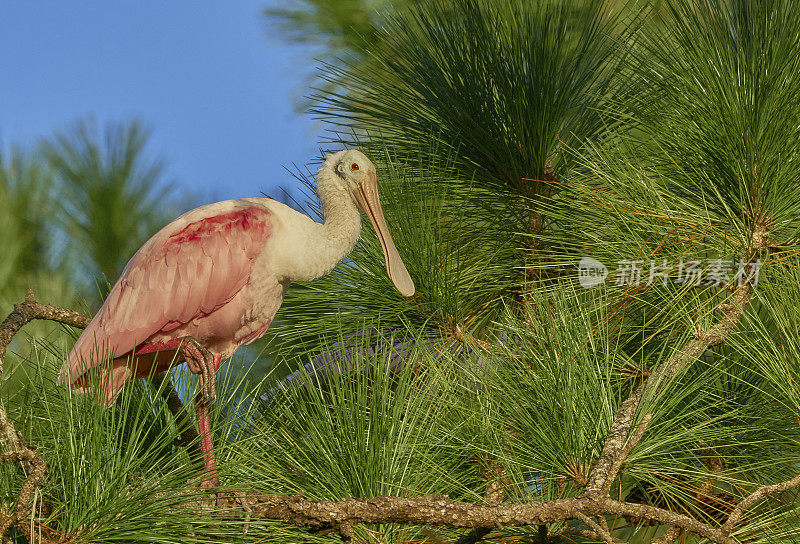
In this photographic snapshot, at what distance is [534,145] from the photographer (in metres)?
1.80

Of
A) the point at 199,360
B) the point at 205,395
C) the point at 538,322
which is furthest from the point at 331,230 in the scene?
the point at 538,322

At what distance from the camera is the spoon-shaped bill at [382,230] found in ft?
5.32

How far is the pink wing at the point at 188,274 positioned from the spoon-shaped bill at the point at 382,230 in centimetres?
21

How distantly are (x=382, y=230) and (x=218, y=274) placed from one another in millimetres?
334

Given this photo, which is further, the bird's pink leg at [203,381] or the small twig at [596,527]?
the bird's pink leg at [203,381]

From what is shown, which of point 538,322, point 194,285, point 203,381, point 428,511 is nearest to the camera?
point 428,511

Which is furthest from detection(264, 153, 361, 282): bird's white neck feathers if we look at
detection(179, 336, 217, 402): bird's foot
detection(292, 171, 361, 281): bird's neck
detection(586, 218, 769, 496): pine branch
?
detection(586, 218, 769, 496): pine branch

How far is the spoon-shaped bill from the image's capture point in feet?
5.32

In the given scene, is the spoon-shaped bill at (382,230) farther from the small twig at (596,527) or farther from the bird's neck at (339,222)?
the small twig at (596,527)

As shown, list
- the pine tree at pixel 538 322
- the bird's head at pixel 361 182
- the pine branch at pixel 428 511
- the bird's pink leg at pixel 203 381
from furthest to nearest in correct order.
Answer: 1. the bird's head at pixel 361 182
2. the bird's pink leg at pixel 203 381
3. the pine tree at pixel 538 322
4. the pine branch at pixel 428 511

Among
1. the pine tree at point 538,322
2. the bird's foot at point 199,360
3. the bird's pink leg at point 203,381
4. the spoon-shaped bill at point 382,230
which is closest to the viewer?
the pine tree at point 538,322

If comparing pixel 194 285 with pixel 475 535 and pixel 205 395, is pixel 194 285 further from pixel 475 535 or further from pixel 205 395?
pixel 475 535

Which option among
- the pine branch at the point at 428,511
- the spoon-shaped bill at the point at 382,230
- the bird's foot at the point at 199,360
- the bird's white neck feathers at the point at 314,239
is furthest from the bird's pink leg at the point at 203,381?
the spoon-shaped bill at the point at 382,230

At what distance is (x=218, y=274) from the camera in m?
1.68
